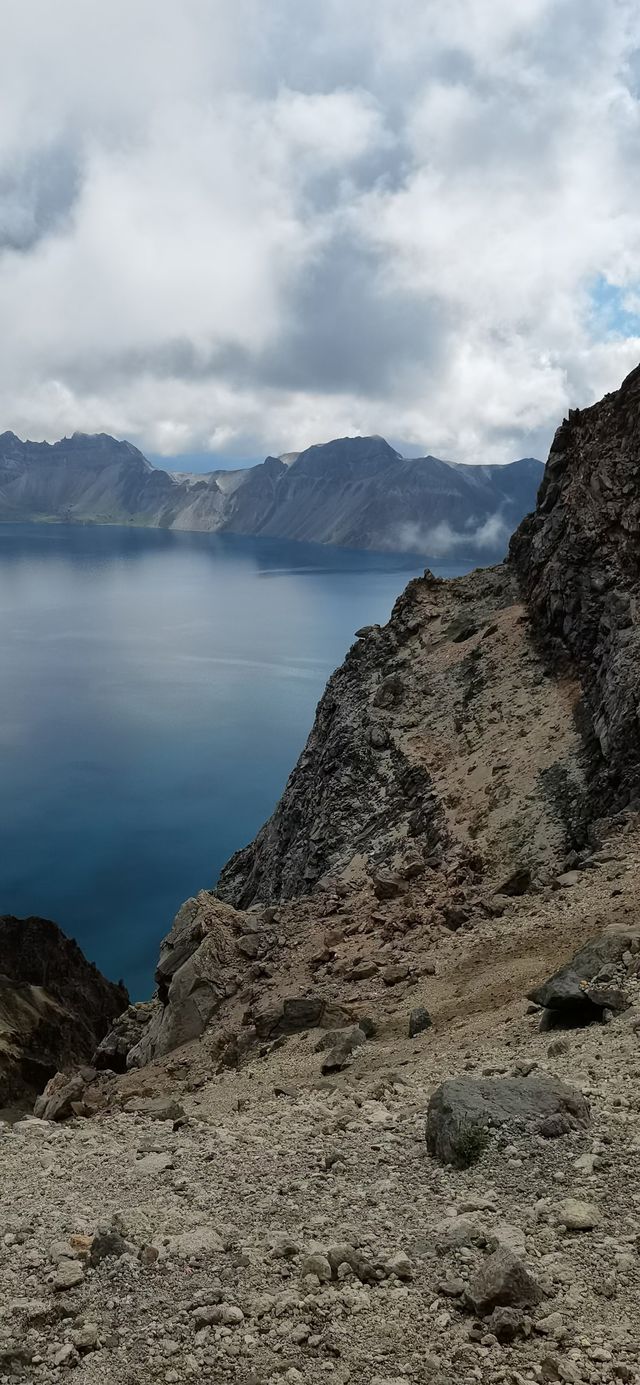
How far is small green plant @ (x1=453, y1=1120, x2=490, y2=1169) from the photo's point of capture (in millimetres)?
8102

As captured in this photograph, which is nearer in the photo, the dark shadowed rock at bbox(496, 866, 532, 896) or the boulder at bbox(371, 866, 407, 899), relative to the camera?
the dark shadowed rock at bbox(496, 866, 532, 896)

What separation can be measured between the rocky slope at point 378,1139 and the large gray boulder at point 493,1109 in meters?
0.03

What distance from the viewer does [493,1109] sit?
850 cm

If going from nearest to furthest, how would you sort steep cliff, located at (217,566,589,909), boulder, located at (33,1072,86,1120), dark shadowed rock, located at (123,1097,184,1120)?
dark shadowed rock, located at (123,1097,184,1120)
boulder, located at (33,1072,86,1120)
steep cliff, located at (217,566,589,909)

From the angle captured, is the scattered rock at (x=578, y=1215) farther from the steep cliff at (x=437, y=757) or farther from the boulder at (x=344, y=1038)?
the steep cliff at (x=437, y=757)

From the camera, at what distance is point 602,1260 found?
633 cm

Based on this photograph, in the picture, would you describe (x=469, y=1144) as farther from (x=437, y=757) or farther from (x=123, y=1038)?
(x=437, y=757)

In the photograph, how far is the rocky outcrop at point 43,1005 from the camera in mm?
40375

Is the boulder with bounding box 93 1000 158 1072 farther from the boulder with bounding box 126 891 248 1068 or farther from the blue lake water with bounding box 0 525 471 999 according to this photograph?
the blue lake water with bounding box 0 525 471 999

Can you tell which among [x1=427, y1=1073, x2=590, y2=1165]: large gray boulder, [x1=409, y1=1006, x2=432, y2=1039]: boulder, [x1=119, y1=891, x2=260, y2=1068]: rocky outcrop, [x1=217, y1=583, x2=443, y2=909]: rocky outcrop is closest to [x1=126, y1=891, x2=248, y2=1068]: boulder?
[x1=119, y1=891, x2=260, y2=1068]: rocky outcrop

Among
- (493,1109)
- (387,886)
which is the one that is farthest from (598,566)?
(493,1109)

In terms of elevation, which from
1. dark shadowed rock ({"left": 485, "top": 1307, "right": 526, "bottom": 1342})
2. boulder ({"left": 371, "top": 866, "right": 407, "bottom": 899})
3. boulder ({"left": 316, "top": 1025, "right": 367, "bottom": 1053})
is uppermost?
dark shadowed rock ({"left": 485, "top": 1307, "right": 526, "bottom": 1342})

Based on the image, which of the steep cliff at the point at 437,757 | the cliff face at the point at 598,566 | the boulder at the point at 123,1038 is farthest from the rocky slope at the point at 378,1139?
the cliff face at the point at 598,566

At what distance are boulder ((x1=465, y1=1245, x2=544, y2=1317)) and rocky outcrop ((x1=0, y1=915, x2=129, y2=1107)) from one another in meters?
35.3
